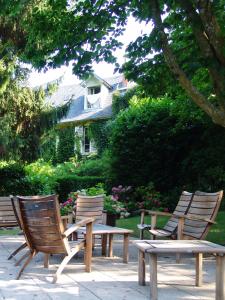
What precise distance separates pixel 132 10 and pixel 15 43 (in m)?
8.60

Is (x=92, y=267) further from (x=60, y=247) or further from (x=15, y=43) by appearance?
(x=15, y=43)

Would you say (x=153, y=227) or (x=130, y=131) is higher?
(x=130, y=131)

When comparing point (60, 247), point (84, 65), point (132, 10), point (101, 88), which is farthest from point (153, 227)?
point (101, 88)

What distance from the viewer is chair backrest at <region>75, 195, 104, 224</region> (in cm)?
890

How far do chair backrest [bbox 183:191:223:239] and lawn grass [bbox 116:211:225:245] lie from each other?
2365 millimetres

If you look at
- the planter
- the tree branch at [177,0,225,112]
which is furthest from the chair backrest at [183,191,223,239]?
the planter

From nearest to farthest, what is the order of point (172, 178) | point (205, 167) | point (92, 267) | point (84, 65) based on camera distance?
point (92, 267), point (84, 65), point (205, 167), point (172, 178)

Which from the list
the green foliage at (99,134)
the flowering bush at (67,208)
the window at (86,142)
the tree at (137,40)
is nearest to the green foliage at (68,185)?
the flowering bush at (67,208)

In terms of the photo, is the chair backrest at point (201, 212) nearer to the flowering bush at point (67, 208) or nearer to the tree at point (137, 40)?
the tree at point (137, 40)

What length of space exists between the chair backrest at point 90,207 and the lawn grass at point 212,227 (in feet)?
8.51

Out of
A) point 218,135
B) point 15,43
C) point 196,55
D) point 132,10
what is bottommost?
point 218,135

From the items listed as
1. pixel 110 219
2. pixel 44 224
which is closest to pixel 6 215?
pixel 110 219

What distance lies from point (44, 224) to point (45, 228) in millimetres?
54

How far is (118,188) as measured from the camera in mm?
16812
